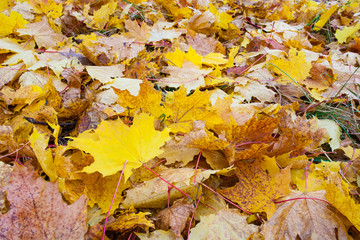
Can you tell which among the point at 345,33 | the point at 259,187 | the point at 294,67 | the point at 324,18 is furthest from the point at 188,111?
the point at 324,18

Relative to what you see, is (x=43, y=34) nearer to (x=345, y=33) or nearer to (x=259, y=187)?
(x=259, y=187)

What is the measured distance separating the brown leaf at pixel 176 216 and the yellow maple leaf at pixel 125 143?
0.54ft

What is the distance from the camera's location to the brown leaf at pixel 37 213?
0.54m

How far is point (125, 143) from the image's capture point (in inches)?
28.2

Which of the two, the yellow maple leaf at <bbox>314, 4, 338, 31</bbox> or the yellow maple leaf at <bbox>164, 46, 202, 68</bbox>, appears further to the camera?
the yellow maple leaf at <bbox>314, 4, 338, 31</bbox>

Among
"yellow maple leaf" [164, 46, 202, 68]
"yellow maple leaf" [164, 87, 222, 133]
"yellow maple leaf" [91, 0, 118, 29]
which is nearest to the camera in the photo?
"yellow maple leaf" [164, 87, 222, 133]

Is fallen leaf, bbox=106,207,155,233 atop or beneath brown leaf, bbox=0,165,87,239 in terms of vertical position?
beneath

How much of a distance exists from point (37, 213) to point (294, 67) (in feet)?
4.62

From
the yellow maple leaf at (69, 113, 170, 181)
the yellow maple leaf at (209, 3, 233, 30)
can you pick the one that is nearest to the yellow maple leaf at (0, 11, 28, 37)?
the yellow maple leaf at (69, 113, 170, 181)

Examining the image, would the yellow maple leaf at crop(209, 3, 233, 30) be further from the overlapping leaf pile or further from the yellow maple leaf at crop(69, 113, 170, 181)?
the yellow maple leaf at crop(69, 113, 170, 181)

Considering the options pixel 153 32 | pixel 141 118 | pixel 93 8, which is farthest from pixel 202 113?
pixel 93 8

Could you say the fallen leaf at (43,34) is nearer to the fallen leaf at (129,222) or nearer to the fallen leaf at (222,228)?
the fallen leaf at (129,222)

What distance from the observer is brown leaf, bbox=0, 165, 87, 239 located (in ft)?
1.77

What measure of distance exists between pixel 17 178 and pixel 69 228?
18 cm
